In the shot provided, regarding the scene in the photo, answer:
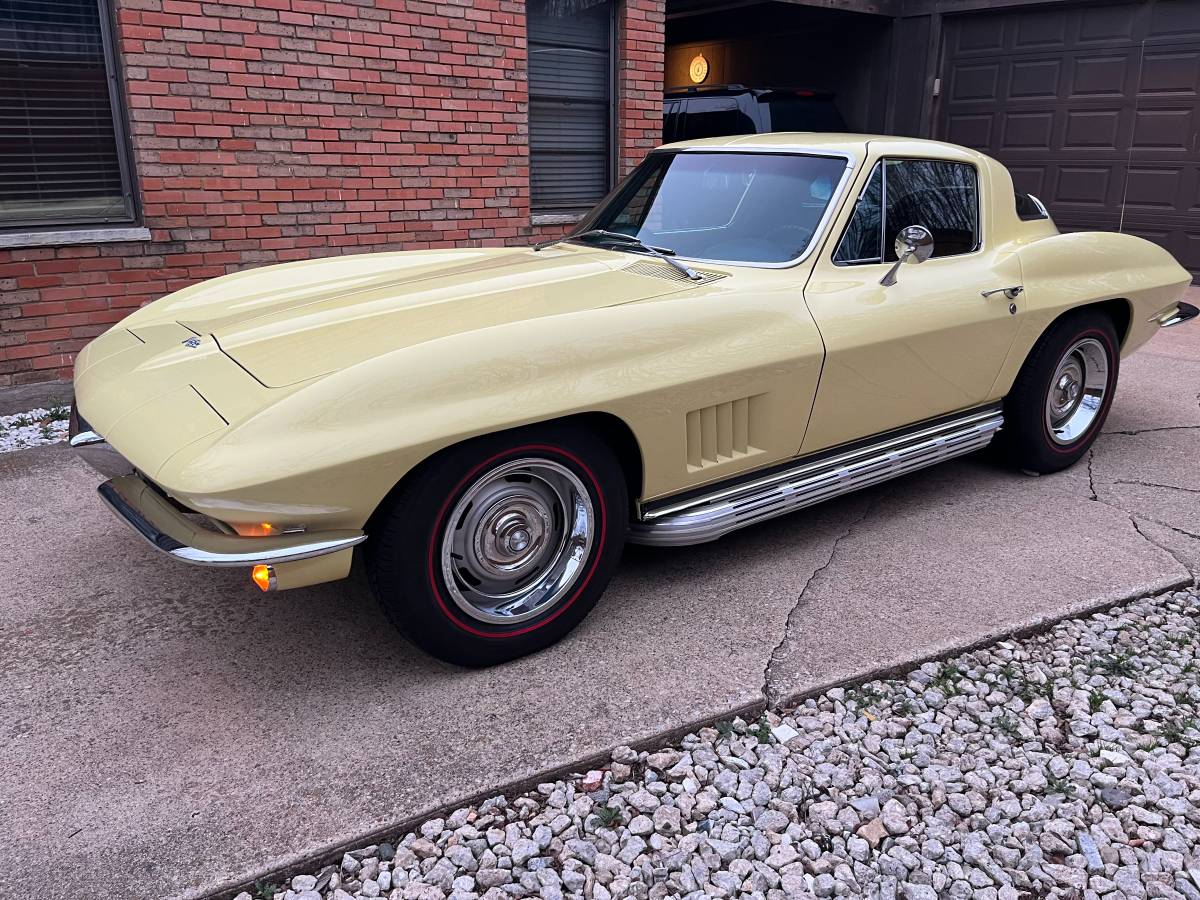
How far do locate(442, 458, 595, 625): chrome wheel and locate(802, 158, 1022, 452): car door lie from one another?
1.00 meters

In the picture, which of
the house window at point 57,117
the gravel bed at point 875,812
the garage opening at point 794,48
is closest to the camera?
the gravel bed at point 875,812

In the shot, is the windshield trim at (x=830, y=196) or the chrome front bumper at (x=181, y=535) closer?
the chrome front bumper at (x=181, y=535)

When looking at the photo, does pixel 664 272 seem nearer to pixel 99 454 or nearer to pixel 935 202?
pixel 935 202

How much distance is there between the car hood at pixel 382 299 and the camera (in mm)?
2756

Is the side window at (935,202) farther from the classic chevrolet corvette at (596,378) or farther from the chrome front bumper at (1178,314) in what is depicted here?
the chrome front bumper at (1178,314)

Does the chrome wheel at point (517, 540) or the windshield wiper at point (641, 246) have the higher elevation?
the windshield wiper at point (641, 246)

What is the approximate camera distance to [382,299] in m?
3.22

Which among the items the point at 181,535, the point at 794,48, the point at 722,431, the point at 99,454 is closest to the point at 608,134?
the point at 722,431

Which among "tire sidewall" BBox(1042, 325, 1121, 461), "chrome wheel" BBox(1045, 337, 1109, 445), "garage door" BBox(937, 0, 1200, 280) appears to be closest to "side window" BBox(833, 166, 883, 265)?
"tire sidewall" BBox(1042, 325, 1121, 461)

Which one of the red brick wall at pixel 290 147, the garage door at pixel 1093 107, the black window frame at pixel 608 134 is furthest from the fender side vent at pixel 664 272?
the garage door at pixel 1093 107

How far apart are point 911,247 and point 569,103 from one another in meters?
4.78

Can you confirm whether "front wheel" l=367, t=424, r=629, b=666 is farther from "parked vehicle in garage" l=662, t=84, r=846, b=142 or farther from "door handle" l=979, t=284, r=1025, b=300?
"parked vehicle in garage" l=662, t=84, r=846, b=142

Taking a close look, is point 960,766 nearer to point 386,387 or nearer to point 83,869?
point 386,387

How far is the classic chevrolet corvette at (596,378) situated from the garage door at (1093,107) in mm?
6346
